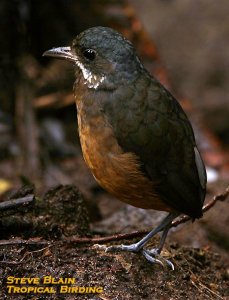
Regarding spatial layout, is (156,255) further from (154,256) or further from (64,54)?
(64,54)

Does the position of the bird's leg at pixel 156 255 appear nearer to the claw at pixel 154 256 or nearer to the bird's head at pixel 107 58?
the claw at pixel 154 256

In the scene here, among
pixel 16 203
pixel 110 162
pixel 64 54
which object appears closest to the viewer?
pixel 110 162

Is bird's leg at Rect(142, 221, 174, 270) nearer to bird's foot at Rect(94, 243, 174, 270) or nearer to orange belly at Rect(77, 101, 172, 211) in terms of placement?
bird's foot at Rect(94, 243, 174, 270)

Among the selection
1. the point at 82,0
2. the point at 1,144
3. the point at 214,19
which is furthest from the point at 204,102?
the point at 1,144

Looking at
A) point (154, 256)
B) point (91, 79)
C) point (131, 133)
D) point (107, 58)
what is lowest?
point (154, 256)

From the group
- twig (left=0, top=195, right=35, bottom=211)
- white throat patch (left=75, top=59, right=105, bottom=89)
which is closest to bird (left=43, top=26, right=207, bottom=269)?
white throat patch (left=75, top=59, right=105, bottom=89)

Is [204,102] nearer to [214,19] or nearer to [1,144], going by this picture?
[214,19]

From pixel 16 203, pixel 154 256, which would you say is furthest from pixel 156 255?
pixel 16 203
